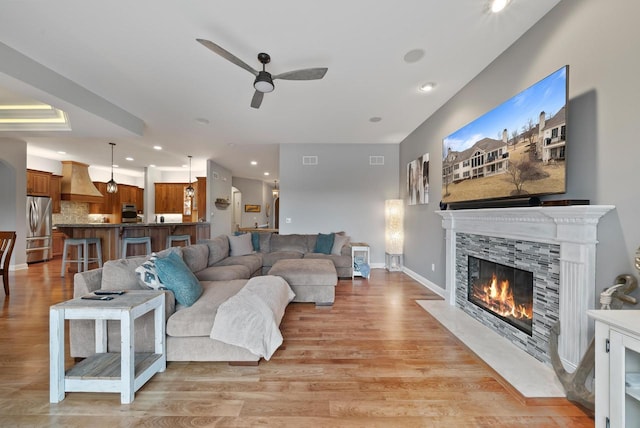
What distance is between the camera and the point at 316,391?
5.70 ft

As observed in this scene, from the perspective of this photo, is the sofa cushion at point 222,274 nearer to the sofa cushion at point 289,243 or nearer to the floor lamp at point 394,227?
the sofa cushion at point 289,243

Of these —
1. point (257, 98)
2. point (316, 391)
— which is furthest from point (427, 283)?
point (257, 98)

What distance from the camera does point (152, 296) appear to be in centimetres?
183

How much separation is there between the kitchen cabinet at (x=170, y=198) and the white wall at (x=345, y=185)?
5657 millimetres

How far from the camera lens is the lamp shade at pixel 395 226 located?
5344mm

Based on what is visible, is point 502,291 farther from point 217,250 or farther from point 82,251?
point 82,251

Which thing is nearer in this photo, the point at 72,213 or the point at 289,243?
the point at 289,243

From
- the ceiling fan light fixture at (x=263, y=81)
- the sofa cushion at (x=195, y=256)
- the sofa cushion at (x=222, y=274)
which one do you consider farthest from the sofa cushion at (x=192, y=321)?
the ceiling fan light fixture at (x=263, y=81)

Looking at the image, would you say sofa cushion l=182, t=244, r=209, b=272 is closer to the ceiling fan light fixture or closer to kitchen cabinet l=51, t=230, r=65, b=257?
the ceiling fan light fixture

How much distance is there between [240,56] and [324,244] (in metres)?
3.62

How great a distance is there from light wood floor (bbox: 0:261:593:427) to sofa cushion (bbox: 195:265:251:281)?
1.30 m

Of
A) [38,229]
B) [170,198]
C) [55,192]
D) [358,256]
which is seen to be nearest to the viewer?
[358,256]

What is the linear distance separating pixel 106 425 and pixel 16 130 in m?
5.83

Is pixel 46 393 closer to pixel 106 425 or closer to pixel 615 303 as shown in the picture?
pixel 106 425
